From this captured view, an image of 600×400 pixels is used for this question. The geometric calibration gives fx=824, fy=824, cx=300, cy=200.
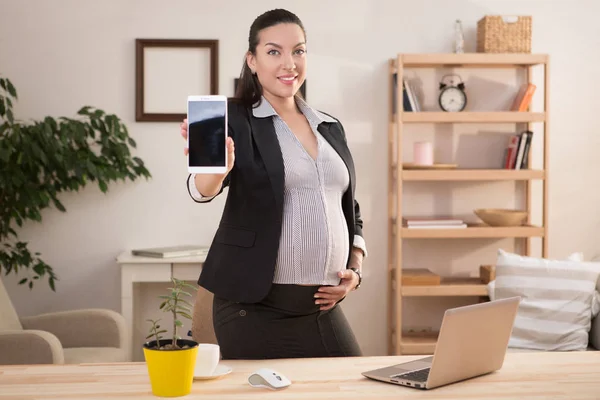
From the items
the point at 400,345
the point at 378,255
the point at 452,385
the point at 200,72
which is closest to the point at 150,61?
the point at 200,72

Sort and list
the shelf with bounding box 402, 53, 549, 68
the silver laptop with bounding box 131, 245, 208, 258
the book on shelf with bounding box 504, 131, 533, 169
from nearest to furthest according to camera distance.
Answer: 1. the silver laptop with bounding box 131, 245, 208, 258
2. the shelf with bounding box 402, 53, 549, 68
3. the book on shelf with bounding box 504, 131, 533, 169

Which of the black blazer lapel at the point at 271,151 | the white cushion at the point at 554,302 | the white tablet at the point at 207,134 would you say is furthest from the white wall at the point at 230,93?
the white tablet at the point at 207,134

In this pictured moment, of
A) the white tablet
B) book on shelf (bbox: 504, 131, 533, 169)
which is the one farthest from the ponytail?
book on shelf (bbox: 504, 131, 533, 169)

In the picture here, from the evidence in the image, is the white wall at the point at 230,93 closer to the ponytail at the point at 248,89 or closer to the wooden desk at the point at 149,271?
the wooden desk at the point at 149,271

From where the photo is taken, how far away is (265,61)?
2.13m

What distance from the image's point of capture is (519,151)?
4.46 m

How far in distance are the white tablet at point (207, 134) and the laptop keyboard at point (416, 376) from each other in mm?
592

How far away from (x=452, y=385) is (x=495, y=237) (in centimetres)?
295

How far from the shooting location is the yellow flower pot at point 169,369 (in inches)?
64.3

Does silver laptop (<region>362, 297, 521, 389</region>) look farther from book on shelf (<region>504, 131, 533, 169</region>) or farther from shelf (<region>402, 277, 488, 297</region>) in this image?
book on shelf (<region>504, 131, 533, 169</region>)

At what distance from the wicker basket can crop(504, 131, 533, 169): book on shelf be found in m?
0.46

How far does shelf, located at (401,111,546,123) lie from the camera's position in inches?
171

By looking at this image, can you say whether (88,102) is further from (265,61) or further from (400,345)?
(265,61)

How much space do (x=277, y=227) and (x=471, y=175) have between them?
252 centimetres
